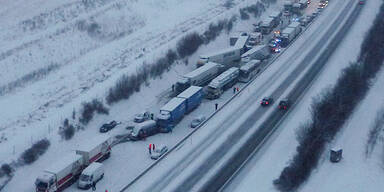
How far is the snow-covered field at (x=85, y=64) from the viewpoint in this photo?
155 feet

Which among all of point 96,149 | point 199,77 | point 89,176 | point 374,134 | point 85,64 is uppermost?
point 374,134

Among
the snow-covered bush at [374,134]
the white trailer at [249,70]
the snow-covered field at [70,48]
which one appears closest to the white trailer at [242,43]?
the white trailer at [249,70]

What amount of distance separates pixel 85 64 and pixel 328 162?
3987 cm

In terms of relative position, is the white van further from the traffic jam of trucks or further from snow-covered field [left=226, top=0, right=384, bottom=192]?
snow-covered field [left=226, top=0, right=384, bottom=192]

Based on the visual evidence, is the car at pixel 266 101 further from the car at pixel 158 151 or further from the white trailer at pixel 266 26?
the white trailer at pixel 266 26

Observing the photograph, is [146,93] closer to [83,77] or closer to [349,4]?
[83,77]

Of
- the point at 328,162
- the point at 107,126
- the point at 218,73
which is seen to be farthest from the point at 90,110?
the point at 328,162

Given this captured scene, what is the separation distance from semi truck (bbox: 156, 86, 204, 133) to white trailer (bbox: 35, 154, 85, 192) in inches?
460

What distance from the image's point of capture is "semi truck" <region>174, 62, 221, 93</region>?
2366 inches

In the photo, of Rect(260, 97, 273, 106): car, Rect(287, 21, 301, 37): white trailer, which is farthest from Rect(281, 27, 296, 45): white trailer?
Rect(260, 97, 273, 106): car

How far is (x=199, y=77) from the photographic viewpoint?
62000 mm

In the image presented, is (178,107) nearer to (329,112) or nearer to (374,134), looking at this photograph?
(329,112)

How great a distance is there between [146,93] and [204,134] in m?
13.8

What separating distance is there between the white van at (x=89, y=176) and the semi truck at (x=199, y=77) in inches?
820
